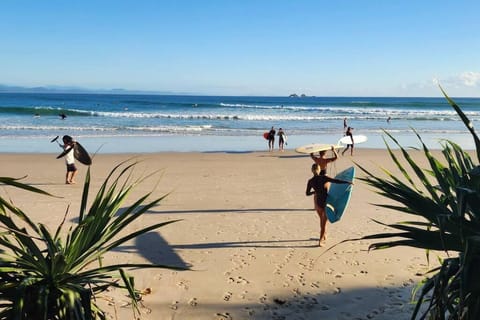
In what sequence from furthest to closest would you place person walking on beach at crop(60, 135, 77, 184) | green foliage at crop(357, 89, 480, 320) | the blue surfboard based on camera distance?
person walking on beach at crop(60, 135, 77, 184) → the blue surfboard → green foliage at crop(357, 89, 480, 320)

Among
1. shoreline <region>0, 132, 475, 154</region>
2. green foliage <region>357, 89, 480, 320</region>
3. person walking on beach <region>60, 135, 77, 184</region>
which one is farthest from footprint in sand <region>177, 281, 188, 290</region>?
shoreline <region>0, 132, 475, 154</region>

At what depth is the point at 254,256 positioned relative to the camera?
22.3 feet

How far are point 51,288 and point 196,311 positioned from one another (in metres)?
2.32

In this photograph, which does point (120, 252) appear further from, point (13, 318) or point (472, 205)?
point (472, 205)

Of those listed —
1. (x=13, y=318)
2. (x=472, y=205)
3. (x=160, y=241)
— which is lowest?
(x=160, y=241)

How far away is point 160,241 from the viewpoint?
24.8 feet

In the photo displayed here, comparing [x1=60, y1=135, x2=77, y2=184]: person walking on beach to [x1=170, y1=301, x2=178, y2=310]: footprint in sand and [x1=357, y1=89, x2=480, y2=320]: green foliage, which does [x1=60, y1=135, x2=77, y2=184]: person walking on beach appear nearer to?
[x1=170, y1=301, x2=178, y2=310]: footprint in sand

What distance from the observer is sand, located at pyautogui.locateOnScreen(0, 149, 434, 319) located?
16.8 ft

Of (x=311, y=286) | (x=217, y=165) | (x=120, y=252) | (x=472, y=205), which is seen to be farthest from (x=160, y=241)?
(x=217, y=165)

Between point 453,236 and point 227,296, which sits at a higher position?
point 453,236

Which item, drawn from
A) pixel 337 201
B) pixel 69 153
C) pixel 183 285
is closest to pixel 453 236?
pixel 183 285

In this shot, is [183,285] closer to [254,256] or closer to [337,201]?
[254,256]

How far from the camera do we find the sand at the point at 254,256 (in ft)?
16.8

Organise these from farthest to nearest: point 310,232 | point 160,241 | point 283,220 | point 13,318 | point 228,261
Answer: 1. point 283,220
2. point 310,232
3. point 160,241
4. point 228,261
5. point 13,318
